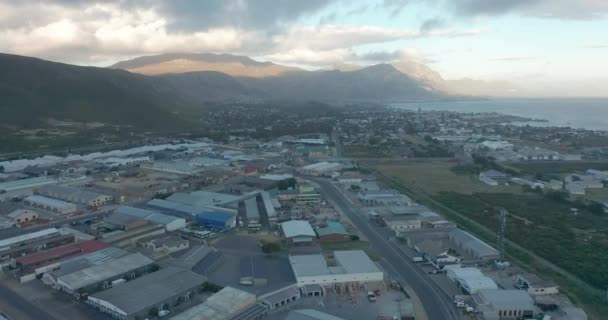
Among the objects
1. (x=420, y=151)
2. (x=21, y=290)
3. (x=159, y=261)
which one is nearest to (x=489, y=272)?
(x=159, y=261)

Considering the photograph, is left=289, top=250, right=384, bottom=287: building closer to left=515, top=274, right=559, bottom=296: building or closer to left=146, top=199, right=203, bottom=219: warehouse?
left=515, top=274, right=559, bottom=296: building

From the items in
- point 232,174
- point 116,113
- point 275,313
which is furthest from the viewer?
point 116,113

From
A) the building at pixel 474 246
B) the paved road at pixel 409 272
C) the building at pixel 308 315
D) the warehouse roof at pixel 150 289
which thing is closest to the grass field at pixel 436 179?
the paved road at pixel 409 272

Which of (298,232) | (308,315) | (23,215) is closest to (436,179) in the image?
(298,232)

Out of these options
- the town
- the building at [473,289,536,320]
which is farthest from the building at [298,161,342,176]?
the building at [473,289,536,320]

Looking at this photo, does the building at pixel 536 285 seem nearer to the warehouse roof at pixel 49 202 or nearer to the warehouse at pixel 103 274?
the warehouse at pixel 103 274

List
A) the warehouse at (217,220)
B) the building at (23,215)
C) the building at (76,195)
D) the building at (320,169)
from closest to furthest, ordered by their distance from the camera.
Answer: the warehouse at (217,220) < the building at (23,215) < the building at (76,195) < the building at (320,169)

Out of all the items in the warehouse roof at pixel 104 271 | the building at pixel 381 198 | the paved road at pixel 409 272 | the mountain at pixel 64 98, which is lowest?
the paved road at pixel 409 272

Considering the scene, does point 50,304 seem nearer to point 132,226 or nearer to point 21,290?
point 21,290
